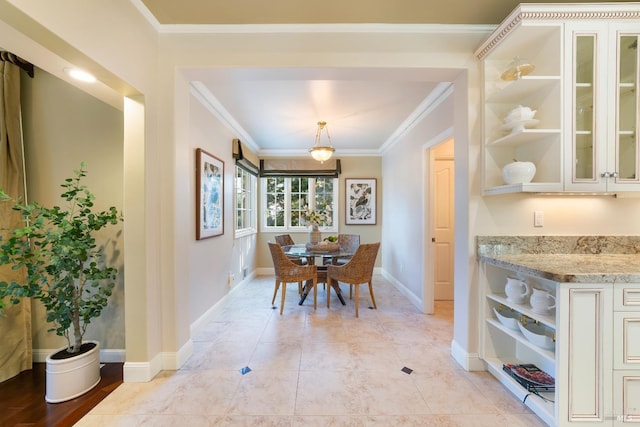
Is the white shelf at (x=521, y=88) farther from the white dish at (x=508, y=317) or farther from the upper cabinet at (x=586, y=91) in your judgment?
the white dish at (x=508, y=317)

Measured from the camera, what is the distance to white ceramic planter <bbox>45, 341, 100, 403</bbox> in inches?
67.3

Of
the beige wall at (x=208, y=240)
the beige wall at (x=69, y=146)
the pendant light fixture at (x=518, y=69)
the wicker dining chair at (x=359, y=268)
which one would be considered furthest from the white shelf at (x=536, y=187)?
the beige wall at (x=69, y=146)

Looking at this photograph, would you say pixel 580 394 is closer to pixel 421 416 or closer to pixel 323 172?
pixel 421 416

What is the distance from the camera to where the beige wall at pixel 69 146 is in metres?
2.12

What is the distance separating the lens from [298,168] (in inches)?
204

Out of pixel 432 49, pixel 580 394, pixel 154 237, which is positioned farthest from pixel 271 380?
pixel 432 49

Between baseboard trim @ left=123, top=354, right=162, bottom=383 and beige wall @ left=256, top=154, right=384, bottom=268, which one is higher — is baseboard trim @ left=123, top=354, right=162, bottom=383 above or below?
below

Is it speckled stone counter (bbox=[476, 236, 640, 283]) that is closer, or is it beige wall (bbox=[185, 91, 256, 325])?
speckled stone counter (bbox=[476, 236, 640, 283])

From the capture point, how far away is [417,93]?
9.18 feet

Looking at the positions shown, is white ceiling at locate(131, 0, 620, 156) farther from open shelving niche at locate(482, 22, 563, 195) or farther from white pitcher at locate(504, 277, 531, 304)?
white pitcher at locate(504, 277, 531, 304)

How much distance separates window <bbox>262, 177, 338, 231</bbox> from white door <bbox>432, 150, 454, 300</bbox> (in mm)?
2137

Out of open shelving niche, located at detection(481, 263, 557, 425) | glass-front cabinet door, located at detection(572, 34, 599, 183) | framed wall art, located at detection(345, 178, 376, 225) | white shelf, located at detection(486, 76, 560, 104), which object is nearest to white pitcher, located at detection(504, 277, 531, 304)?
open shelving niche, located at detection(481, 263, 557, 425)

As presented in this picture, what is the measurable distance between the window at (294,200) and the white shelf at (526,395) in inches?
145

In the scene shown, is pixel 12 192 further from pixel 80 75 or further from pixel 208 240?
pixel 208 240
